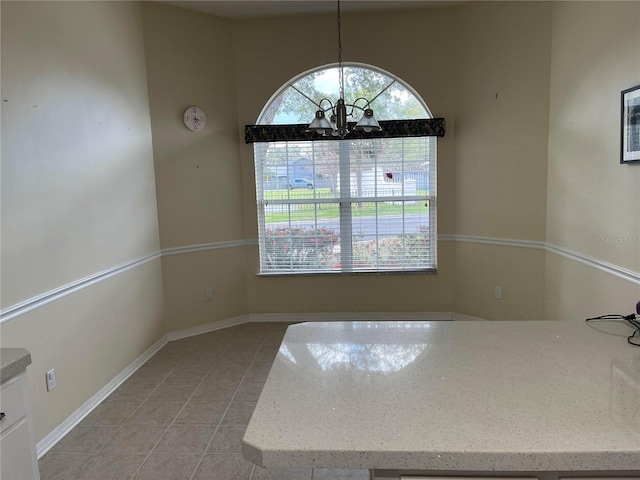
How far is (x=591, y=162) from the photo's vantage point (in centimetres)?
275

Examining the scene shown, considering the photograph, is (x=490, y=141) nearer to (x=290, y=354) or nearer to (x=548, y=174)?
(x=548, y=174)

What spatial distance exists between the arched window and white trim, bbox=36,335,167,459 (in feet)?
4.72

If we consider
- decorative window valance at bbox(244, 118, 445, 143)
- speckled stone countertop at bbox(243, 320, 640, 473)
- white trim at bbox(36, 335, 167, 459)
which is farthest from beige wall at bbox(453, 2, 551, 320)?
white trim at bbox(36, 335, 167, 459)

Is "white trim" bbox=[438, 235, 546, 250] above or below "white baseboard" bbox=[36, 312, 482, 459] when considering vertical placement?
above

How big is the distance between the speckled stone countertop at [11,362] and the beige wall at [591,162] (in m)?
2.89

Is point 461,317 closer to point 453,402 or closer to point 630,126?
point 630,126

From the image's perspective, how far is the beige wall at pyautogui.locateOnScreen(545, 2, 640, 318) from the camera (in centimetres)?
238

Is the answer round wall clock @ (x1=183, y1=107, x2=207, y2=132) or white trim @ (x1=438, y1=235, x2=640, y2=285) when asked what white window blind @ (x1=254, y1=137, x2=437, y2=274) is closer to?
white trim @ (x1=438, y1=235, x2=640, y2=285)

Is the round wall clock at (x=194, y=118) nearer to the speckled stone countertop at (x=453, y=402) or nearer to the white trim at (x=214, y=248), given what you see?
the white trim at (x=214, y=248)

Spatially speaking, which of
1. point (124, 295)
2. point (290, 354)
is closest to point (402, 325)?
point (290, 354)

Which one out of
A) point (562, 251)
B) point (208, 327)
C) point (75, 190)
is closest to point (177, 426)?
point (75, 190)

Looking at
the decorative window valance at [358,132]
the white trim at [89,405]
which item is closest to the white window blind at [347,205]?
the decorative window valance at [358,132]

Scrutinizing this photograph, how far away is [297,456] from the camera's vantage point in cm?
89

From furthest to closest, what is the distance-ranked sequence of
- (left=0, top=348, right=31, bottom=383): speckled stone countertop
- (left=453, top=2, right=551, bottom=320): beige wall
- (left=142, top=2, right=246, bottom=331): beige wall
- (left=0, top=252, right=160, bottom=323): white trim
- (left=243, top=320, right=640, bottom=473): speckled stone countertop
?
(left=142, top=2, right=246, bottom=331): beige wall → (left=453, top=2, right=551, bottom=320): beige wall → (left=0, top=252, right=160, bottom=323): white trim → (left=0, top=348, right=31, bottom=383): speckled stone countertop → (left=243, top=320, right=640, bottom=473): speckled stone countertop
